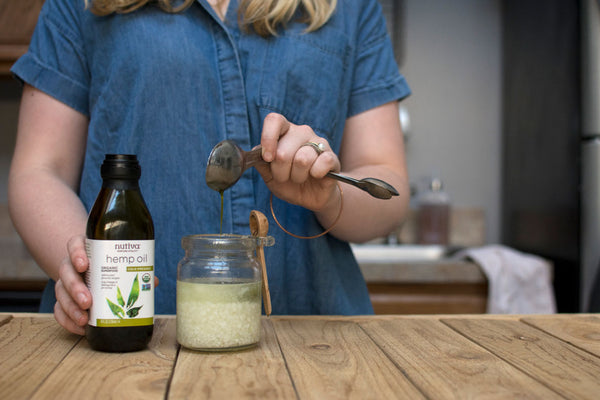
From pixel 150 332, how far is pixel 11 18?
69.3 inches

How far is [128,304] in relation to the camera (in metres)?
0.60

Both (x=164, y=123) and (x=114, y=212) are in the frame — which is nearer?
(x=114, y=212)

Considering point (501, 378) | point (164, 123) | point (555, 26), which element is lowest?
point (501, 378)

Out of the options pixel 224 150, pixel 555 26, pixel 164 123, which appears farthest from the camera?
pixel 555 26

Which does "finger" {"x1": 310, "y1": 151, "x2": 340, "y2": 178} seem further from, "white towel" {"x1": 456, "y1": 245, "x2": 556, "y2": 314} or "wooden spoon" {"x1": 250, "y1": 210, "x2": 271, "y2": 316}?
"white towel" {"x1": 456, "y1": 245, "x2": 556, "y2": 314}

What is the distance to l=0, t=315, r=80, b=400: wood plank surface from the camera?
1.66ft

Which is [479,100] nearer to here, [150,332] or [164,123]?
[164,123]

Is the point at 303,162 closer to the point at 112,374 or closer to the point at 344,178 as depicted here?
the point at 344,178

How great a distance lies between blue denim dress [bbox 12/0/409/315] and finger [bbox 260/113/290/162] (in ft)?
0.86

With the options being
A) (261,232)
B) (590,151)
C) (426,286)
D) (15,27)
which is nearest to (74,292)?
(261,232)

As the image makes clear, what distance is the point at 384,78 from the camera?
100cm

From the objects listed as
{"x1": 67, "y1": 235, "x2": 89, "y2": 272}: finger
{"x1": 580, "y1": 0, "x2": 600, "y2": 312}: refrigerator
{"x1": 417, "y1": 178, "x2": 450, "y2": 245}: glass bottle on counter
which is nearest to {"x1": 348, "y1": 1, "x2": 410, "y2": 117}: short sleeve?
{"x1": 67, "y1": 235, "x2": 89, "y2": 272}: finger

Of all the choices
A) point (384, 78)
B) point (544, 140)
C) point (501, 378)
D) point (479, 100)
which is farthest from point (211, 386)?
point (479, 100)

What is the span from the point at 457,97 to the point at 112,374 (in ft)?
6.99
